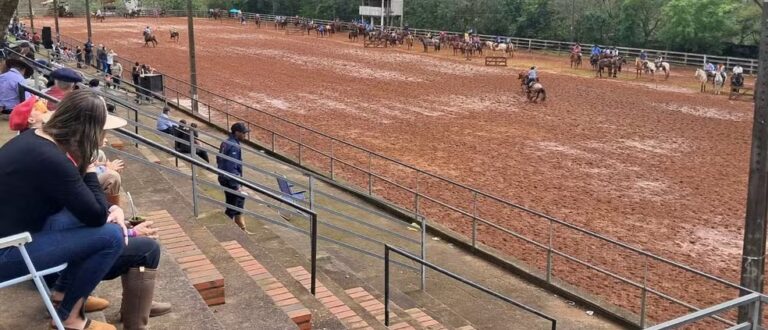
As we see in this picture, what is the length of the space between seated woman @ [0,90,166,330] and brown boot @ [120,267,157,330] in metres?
0.39

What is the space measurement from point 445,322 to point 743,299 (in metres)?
3.65

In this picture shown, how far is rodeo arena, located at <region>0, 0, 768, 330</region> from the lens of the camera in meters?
4.30

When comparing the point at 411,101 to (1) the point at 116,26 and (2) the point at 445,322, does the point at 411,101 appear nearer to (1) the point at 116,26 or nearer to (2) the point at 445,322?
(2) the point at 445,322

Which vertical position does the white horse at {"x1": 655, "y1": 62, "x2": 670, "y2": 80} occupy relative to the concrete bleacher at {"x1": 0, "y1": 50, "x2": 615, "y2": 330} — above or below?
above

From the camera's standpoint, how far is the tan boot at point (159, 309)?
523cm

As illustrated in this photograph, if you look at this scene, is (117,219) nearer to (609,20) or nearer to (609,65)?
(609,65)

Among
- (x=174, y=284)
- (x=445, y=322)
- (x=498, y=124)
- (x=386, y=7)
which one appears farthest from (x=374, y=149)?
(x=386, y=7)

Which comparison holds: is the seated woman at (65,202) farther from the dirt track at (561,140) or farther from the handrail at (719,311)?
the dirt track at (561,140)

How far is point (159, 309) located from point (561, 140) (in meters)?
18.4

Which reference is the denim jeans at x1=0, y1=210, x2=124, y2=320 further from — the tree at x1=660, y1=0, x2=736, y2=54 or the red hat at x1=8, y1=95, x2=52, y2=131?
the tree at x1=660, y1=0, x2=736, y2=54

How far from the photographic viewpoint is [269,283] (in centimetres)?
676

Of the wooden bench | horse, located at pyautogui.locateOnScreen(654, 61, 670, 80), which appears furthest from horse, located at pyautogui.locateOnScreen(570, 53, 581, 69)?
horse, located at pyautogui.locateOnScreen(654, 61, 670, 80)

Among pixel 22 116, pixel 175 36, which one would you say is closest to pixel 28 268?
pixel 22 116

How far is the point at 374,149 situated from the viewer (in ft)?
66.0
